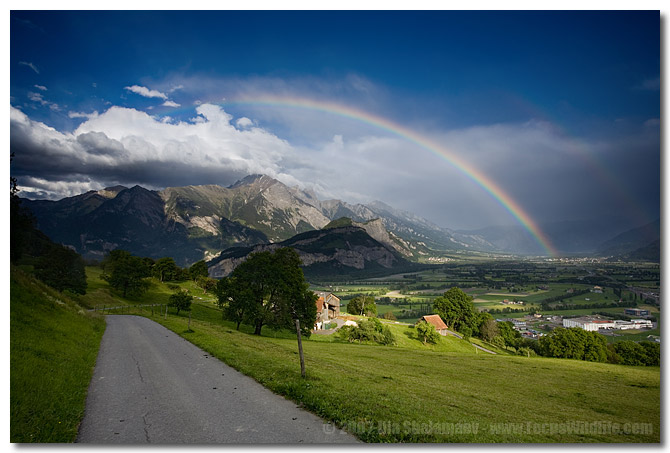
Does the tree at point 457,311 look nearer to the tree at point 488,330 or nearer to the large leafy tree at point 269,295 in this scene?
the tree at point 488,330

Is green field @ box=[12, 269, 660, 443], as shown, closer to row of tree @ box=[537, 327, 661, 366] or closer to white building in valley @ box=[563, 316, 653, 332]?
row of tree @ box=[537, 327, 661, 366]

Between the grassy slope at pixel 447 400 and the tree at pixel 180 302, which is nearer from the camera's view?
the grassy slope at pixel 447 400

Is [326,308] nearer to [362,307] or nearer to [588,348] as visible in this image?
[362,307]

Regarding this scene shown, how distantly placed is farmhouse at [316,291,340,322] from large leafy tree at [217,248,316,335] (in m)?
22.6

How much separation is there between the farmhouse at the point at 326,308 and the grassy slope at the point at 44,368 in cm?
5160

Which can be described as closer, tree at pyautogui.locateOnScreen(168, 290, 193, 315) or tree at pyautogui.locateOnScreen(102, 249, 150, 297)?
tree at pyautogui.locateOnScreen(168, 290, 193, 315)

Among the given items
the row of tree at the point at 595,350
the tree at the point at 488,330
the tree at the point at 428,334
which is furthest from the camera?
the tree at the point at 488,330

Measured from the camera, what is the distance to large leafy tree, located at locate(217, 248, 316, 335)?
42.8 metres

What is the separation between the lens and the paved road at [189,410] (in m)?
8.63

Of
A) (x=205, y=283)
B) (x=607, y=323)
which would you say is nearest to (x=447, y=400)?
(x=205, y=283)

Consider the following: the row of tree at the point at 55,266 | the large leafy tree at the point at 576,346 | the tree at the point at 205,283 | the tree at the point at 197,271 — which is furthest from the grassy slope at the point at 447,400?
the tree at the point at 197,271

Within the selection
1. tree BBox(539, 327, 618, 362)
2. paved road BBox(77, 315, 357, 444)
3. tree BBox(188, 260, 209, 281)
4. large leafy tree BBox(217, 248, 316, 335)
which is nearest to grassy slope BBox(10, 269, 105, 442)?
paved road BBox(77, 315, 357, 444)

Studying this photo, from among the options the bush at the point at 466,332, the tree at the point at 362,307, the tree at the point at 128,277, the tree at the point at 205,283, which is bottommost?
the bush at the point at 466,332
